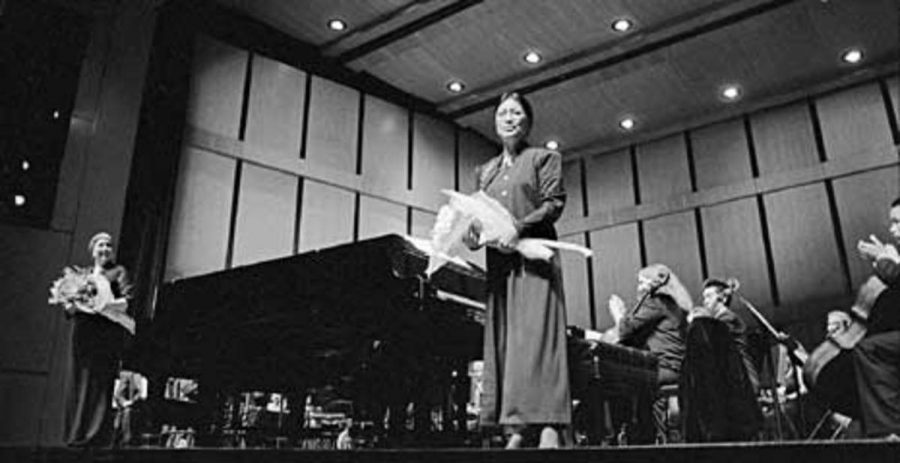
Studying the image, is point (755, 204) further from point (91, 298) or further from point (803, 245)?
point (91, 298)

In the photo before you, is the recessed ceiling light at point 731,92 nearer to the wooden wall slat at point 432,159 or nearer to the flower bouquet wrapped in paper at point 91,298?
the wooden wall slat at point 432,159

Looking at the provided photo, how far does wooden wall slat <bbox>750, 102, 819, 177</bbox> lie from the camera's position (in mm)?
8609

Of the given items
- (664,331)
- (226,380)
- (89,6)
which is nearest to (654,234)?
(664,331)

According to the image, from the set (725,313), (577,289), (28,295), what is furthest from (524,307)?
(577,289)

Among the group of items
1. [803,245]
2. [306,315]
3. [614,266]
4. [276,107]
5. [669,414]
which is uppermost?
[276,107]

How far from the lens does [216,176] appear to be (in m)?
7.40

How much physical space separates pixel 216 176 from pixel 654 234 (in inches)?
217

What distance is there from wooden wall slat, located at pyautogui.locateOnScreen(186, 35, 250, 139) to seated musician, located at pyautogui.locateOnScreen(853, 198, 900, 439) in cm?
630

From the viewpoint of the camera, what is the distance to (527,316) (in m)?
2.28

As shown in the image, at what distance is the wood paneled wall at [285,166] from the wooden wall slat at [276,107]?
0.04 feet

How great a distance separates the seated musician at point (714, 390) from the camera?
277 cm

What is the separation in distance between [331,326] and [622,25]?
525 centimetres

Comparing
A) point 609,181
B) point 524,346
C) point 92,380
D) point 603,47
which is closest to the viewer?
point 524,346

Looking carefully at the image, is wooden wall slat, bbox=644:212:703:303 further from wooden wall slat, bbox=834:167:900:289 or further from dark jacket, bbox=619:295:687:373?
dark jacket, bbox=619:295:687:373
